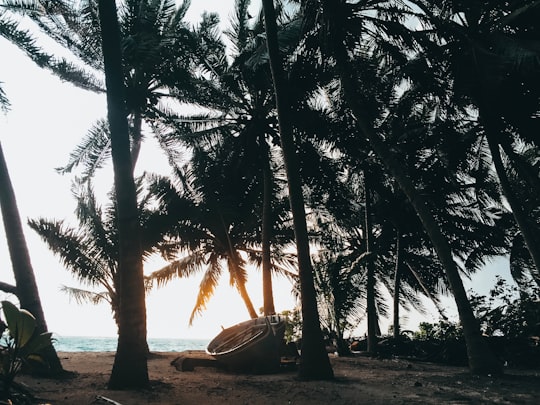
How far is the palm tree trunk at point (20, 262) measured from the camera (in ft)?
28.3

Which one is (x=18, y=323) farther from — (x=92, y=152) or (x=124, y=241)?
(x=92, y=152)

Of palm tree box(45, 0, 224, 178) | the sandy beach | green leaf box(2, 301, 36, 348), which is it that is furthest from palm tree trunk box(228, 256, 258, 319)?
green leaf box(2, 301, 36, 348)

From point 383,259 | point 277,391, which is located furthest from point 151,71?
point 383,259

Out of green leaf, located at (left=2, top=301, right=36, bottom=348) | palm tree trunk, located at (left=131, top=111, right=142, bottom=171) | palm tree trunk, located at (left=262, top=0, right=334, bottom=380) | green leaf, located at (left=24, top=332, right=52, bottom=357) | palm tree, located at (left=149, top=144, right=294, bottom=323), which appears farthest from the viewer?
palm tree, located at (left=149, top=144, right=294, bottom=323)

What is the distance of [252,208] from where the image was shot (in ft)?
58.6

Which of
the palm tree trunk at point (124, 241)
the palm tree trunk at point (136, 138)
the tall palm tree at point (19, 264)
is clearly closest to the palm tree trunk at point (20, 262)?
the tall palm tree at point (19, 264)

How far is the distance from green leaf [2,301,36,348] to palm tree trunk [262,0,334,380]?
5139 mm

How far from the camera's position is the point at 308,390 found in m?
7.50

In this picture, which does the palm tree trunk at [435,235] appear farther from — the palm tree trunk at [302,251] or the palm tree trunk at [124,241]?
the palm tree trunk at [124,241]

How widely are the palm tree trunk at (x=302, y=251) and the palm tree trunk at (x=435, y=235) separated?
6.06 feet

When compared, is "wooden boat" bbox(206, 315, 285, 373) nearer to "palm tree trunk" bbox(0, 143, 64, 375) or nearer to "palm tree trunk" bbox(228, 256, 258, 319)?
"palm tree trunk" bbox(0, 143, 64, 375)

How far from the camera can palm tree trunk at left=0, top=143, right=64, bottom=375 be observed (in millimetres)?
8625

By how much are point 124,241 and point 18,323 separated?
2.61 meters

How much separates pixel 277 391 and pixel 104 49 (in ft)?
24.9
